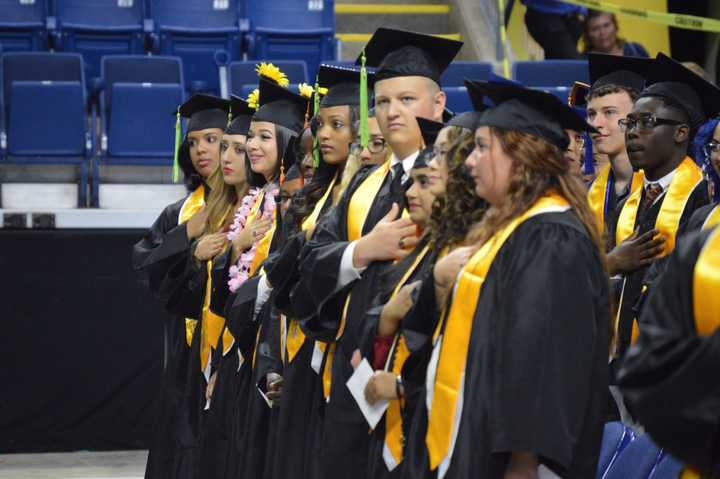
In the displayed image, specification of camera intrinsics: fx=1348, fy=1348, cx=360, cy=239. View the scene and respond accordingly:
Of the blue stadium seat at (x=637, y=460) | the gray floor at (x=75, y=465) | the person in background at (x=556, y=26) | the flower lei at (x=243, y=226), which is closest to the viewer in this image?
the blue stadium seat at (x=637, y=460)

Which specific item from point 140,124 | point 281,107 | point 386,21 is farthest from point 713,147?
point 386,21

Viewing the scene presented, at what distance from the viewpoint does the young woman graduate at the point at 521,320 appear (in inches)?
123

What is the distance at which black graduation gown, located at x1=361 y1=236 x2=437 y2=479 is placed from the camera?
3.85 meters

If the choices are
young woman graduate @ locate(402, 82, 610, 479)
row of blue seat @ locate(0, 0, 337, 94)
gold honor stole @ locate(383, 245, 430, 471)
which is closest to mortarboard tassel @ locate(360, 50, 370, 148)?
gold honor stole @ locate(383, 245, 430, 471)

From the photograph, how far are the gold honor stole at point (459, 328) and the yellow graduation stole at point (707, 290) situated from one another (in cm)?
78

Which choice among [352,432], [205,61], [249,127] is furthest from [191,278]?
[205,61]

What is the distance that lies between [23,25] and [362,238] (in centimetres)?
693

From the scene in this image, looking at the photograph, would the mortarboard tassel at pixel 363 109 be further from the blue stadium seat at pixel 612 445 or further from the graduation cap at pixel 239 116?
the graduation cap at pixel 239 116

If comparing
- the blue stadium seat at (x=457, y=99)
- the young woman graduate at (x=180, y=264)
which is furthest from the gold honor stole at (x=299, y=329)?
the blue stadium seat at (x=457, y=99)

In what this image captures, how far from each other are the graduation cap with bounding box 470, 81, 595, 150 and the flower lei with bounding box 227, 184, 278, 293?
248 centimetres

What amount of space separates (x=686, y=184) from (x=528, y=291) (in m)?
1.43

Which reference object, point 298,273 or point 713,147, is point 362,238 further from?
point 713,147

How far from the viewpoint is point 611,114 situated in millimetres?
4891

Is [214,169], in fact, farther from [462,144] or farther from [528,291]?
[528,291]
